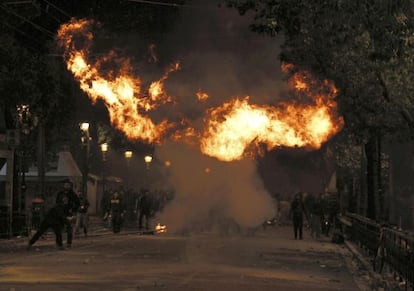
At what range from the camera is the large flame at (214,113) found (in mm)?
29109

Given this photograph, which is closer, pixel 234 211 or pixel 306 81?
pixel 306 81

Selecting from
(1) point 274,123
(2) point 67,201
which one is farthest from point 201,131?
(2) point 67,201

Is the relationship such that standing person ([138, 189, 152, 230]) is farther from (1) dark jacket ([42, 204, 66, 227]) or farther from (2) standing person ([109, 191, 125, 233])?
(1) dark jacket ([42, 204, 66, 227])

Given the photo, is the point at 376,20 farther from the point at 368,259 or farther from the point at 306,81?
the point at 306,81

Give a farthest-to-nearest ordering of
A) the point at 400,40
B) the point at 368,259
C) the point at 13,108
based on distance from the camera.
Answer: the point at 13,108, the point at 368,259, the point at 400,40

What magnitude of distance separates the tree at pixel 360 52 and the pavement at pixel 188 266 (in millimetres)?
3819

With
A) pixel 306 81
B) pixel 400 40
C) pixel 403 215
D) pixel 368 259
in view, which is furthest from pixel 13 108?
pixel 403 215

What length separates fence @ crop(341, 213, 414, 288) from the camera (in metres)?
14.6

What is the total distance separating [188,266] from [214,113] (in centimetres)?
1312

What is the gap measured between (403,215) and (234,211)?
15.6 meters

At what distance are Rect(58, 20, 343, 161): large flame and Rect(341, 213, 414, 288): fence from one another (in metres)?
3.62

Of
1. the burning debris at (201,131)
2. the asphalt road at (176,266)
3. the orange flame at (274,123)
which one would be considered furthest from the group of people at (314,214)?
the asphalt road at (176,266)

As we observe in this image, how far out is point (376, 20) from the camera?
1758 centimetres

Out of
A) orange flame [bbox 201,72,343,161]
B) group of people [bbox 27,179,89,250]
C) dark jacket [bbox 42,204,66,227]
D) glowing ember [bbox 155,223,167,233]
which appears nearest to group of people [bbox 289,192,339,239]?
orange flame [bbox 201,72,343,161]
